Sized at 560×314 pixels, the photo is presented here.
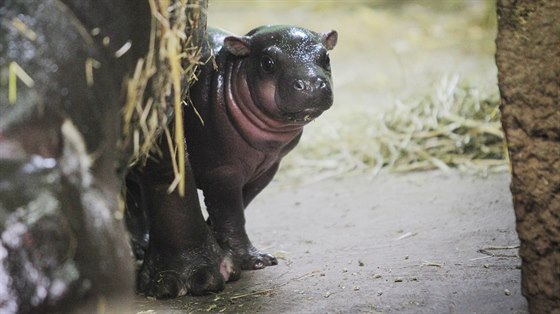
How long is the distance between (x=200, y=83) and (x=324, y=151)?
9.93ft

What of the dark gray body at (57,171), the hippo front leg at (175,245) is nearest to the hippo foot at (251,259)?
the hippo front leg at (175,245)

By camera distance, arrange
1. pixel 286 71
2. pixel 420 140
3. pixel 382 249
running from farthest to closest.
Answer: pixel 420 140
pixel 382 249
pixel 286 71

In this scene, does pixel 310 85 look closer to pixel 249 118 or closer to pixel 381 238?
pixel 249 118

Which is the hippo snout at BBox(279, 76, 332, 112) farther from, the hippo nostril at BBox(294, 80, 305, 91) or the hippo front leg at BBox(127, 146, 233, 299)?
the hippo front leg at BBox(127, 146, 233, 299)

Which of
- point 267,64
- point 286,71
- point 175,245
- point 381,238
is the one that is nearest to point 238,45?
point 267,64

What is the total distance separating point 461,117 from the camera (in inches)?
292

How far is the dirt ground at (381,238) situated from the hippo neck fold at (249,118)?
64 cm

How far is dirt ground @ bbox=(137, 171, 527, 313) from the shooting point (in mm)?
3963

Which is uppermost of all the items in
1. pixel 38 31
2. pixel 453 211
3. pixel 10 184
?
pixel 38 31

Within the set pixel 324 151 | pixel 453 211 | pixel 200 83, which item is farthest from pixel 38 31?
pixel 324 151

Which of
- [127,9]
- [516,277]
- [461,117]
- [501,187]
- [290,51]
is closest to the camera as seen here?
[127,9]

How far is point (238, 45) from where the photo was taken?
483cm

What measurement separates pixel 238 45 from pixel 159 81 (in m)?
1.39

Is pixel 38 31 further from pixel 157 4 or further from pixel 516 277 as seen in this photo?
pixel 516 277
